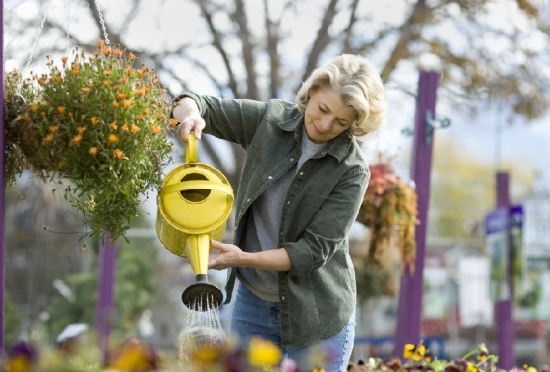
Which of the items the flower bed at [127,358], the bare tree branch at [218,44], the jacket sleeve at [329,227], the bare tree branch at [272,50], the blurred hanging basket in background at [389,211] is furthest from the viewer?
the bare tree branch at [272,50]

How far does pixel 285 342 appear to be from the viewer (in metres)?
2.63

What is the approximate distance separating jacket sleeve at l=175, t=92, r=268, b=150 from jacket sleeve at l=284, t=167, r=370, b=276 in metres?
0.34

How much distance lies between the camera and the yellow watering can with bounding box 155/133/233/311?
7.64 ft

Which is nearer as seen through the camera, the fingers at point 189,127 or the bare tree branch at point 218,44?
the fingers at point 189,127

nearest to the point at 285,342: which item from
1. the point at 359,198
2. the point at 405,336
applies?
the point at 359,198

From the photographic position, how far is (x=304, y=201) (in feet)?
8.57

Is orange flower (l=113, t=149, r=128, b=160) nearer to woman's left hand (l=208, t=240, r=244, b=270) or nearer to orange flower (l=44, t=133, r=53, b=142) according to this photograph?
orange flower (l=44, t=133, r=53, b=142)

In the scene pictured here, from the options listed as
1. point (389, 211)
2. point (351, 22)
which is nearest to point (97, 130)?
point (389, 211)

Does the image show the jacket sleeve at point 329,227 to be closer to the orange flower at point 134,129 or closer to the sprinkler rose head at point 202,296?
the sprinkler rose head at point 202,296

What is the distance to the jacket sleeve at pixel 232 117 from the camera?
2650 millimetres

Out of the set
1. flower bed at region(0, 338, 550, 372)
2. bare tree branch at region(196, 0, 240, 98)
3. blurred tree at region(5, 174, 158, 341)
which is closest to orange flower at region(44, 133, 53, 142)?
flower bed at region(0, 338, 550, 372)

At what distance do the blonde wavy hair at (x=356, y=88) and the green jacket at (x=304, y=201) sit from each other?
0.31 feet

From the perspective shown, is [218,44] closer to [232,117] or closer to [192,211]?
[232,117]

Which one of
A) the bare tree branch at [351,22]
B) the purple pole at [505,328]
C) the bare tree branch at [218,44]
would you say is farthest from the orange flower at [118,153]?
the bare tree branch at [351,22]
